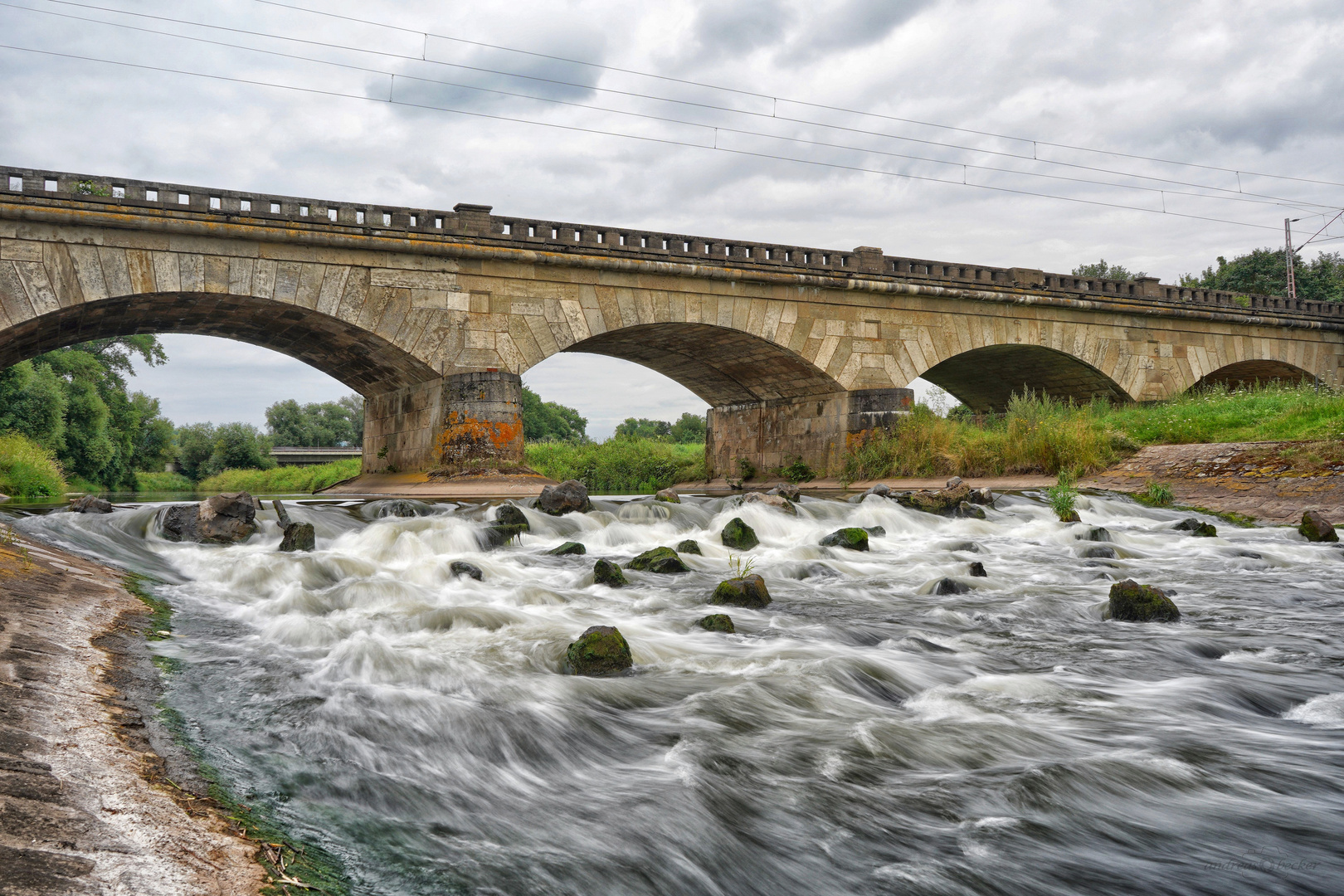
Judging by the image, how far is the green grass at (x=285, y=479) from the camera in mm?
34906

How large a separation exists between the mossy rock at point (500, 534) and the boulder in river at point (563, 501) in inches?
62.5

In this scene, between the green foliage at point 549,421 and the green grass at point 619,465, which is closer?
the green grass at point 619,465

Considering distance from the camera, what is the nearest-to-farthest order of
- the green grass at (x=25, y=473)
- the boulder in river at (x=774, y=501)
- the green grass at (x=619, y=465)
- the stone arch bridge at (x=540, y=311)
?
the boulder in river at (x=774, y=501)
the stone arch bridge at (x=540, y=311)
the green grass at (x=25, y=473)
the green grass at (x=619, y=465)

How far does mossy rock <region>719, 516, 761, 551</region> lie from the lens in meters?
10.4

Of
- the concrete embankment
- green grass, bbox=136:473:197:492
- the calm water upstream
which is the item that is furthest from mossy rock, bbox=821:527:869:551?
green grass, bbox=136:473:197:492

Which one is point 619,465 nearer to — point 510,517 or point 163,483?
point 510,517

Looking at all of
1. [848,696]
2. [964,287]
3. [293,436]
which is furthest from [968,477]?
[293,436]

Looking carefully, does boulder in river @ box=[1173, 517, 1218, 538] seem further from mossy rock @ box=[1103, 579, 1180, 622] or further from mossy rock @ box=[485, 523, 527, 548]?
mossy rock @ box=[485, 523, 527, 548]

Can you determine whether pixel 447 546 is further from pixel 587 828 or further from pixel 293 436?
pixel 293 436

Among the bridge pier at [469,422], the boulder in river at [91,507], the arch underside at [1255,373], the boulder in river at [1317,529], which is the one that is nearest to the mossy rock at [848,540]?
the boulder in river at [1317,529]

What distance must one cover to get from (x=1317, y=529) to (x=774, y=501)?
6624mm

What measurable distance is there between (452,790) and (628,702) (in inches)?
51.6

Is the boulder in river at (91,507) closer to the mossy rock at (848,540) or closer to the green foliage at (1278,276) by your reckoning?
the mossy rock at (848,540)

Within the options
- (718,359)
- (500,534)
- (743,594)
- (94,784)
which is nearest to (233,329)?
(500,534)
